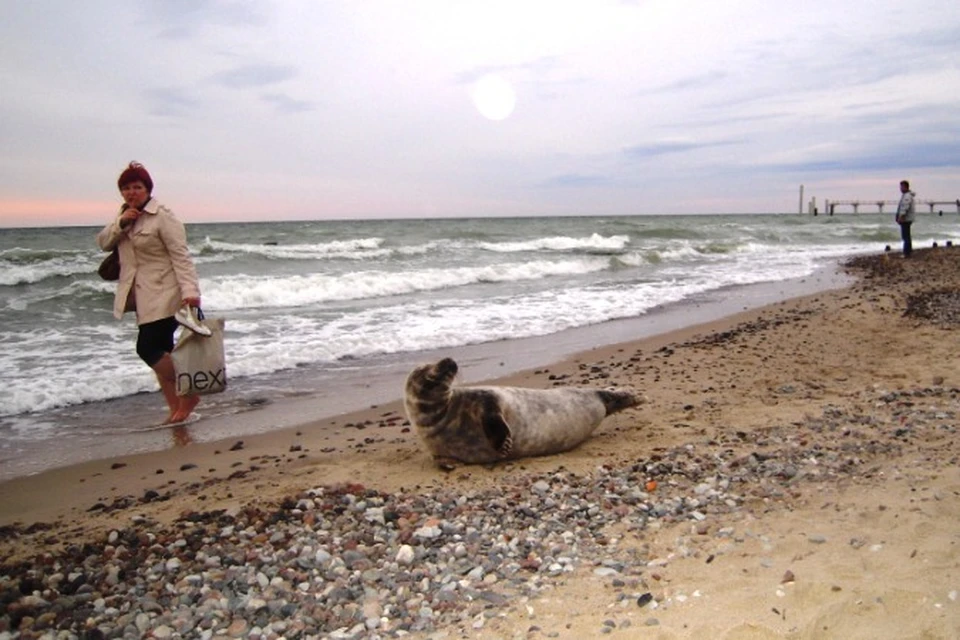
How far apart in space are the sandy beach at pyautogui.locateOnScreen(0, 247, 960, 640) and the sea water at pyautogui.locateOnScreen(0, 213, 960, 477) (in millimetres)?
1851

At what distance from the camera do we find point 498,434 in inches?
186

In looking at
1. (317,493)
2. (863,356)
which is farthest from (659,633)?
(863,356)

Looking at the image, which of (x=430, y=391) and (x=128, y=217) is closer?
(x=430, y=391)

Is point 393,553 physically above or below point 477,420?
below

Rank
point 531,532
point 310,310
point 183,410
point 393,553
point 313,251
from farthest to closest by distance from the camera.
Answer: point 313,251 < point 310,310 < point 183,410 < point 531,532 < point 393,553

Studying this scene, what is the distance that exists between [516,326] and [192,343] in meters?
5.93

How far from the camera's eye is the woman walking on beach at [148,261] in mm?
5449

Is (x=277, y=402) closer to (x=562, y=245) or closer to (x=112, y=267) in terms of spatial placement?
(x=112, y=267)

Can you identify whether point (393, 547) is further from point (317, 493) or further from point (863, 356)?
point (863, 356)

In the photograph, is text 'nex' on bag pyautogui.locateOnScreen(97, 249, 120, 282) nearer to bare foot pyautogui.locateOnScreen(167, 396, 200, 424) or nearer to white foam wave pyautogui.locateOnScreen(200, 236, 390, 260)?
bare foot pyautogui.locateOnScreen(167, 396, 200, 424)

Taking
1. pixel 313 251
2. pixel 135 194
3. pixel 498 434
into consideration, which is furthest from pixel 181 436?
pixel 313 251

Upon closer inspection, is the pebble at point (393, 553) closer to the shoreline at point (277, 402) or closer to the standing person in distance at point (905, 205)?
the shoreline at point (277, 402)

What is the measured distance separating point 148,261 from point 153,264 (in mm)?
45

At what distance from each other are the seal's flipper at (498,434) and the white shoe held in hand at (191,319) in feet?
Answer: 7.49
